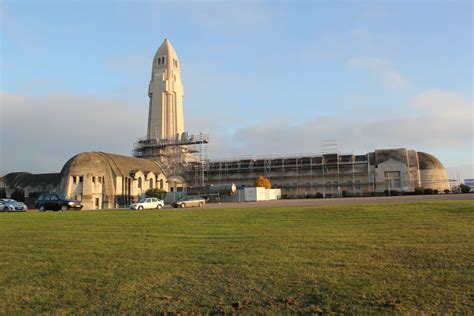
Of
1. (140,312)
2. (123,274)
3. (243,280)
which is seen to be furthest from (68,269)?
(243,280)

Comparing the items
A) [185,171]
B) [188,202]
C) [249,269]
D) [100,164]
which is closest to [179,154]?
[185,171]

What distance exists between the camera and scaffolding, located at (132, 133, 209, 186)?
75812mm

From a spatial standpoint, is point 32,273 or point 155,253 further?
point 155,253

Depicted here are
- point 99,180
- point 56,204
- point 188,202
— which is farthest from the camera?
point 99,180

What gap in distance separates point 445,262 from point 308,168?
→ 200 ft

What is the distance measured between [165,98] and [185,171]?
1559 centimetres

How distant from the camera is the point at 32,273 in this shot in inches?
410

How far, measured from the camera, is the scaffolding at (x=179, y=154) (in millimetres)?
75812

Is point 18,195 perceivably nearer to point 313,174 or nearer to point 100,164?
point 100,164

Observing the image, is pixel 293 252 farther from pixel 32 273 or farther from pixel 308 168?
pixel 308 168

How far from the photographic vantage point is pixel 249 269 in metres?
9.73

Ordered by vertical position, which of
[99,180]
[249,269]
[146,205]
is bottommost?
[249,269]

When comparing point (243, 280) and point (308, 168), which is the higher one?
point (308, 168)

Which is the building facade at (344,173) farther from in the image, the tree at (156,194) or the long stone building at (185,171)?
the tree at (156,194)
